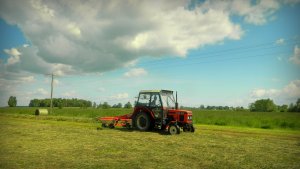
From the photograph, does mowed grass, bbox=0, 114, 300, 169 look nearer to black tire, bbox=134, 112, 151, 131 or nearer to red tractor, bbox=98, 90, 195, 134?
red tractor, bbox=98, 90, 195, 134

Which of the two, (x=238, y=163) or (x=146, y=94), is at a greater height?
(x=146, y=94)

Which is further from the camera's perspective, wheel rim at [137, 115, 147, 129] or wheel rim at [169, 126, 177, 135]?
wheel rim at [137, 115, 147, 129]

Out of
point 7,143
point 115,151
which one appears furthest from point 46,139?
point 115,151

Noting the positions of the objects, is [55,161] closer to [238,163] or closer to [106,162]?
[106,162]

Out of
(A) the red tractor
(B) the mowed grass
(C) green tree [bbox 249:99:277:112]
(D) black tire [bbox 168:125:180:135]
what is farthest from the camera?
(C) green tree [bbox 249:99:277:112]

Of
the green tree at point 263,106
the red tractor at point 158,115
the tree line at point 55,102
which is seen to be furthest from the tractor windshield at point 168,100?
the tree line at point 55,102

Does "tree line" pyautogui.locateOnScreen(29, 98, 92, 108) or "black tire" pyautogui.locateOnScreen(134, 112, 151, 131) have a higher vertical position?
"tree line" pyautogui.locateOnScreen(29, 98, 92, 108)

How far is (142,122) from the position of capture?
15461 millimetres

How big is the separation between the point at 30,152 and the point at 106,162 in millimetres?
2796

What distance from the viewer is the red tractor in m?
14.4

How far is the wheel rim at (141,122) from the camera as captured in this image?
50.4ft

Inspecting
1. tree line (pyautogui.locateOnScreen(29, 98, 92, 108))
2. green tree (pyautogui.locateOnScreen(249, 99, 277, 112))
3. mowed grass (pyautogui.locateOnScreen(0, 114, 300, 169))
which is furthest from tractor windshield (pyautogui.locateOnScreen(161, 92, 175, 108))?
tree line (pyautogui.locateOnScreen(29, 98, 92, 108))

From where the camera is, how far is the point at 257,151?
386 inches

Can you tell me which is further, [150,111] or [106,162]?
[150,111]
